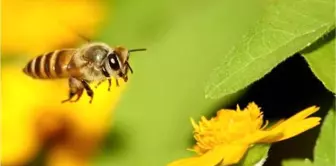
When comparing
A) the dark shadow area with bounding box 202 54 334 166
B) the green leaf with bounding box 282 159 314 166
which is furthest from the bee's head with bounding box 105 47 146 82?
the green leaf with bounding box 282 159 314 166

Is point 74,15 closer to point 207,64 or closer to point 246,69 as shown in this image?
point 207,64

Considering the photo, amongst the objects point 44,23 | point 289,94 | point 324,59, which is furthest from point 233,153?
point 44,23

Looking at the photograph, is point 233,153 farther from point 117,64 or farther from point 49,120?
point 49,120

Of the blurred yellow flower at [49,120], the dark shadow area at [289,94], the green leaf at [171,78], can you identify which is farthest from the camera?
the blurred yellow flower at [49,120]

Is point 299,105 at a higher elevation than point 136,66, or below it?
below

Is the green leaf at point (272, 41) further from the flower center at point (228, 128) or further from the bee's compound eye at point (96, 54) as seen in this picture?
the bee's compound eye at point (96, 54)

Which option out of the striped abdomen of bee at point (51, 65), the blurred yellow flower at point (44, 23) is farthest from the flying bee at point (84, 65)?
the blurred yellow flower at point (44, 23)

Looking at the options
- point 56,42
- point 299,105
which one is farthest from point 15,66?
point 299,105
